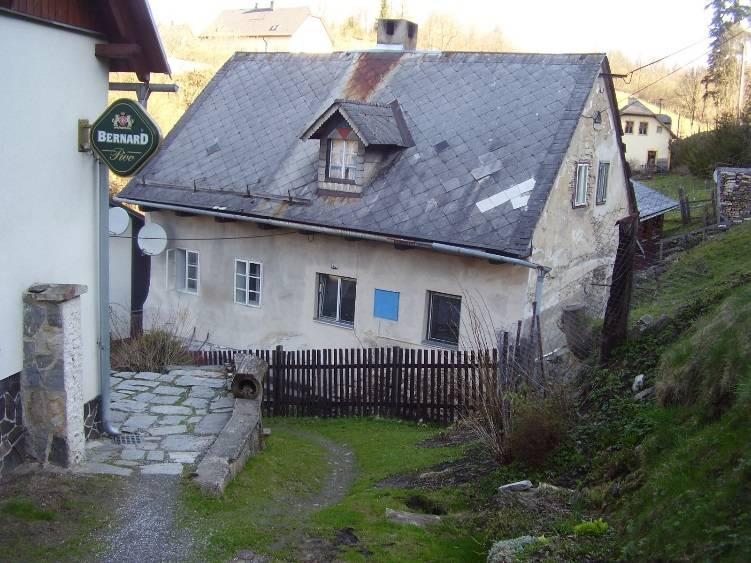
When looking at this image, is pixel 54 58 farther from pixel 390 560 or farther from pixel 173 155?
pixel 173 155

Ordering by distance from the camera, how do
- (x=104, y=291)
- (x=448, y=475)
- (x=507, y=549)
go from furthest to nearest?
(x=104, y=291) < (x=448, y=475) < (x=507, y=549)

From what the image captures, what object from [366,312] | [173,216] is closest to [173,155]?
[173,216]

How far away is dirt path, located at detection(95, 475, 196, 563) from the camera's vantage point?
6012 millimetres

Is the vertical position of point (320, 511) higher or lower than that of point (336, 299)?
lower

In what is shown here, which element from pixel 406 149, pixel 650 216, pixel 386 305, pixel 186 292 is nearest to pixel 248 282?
pixel 186 292

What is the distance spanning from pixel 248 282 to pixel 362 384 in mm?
4870

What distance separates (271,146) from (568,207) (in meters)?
6.82

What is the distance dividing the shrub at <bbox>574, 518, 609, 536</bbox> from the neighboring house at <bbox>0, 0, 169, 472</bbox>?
4.76 m

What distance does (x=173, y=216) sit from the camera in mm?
17812

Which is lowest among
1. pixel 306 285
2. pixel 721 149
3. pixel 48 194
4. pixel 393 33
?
pixel 306 285

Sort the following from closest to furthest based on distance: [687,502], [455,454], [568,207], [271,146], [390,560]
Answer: [687,502] < [390,560] < [455,454] < [568,207] < [271,146]

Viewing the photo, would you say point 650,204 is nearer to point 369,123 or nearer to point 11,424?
point 369,123

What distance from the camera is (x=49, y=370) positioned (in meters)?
7.31

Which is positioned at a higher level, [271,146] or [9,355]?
[271,146]
